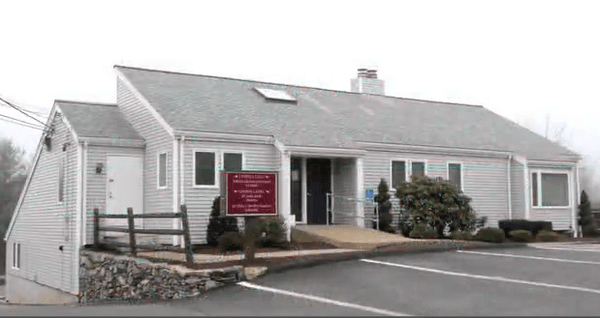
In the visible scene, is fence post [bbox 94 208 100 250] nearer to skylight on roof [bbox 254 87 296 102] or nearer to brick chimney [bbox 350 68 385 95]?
skylight on roof [bbox 254 87 296 102]

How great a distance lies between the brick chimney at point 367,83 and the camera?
31750 millimetres

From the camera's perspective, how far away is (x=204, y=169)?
20859mm

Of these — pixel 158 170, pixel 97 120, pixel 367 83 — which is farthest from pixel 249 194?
pixel 367 83

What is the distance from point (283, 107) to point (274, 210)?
8.26m

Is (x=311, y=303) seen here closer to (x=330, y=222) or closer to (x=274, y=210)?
(x=274, y=210)

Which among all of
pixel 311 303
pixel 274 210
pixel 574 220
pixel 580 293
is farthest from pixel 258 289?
pixel 574 220

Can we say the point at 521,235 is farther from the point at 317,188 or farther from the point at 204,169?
the point at 204,169

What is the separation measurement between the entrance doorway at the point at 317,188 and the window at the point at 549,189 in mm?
8373

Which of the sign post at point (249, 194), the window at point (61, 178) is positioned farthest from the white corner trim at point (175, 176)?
the window at point (61, 178)

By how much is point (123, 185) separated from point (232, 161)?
3.51 metres

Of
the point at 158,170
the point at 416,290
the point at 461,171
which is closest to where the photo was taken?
the point at 416,290

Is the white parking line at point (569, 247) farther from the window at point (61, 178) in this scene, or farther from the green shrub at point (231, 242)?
the window at point (61, 178)

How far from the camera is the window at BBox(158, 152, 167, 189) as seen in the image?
69.8ft

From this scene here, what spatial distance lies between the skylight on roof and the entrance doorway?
294 cm
